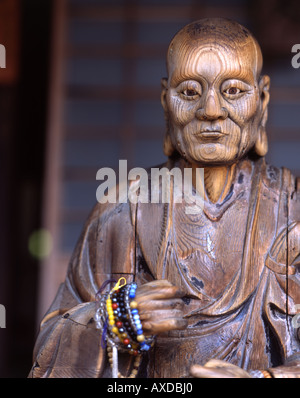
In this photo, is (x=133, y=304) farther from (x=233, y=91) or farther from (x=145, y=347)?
(x=233, y=91)

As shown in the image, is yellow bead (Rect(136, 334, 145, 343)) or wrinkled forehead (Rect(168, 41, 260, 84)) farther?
wrinkled forehead (Rect(168, 41, 260, 84))

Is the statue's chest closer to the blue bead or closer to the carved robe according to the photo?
the carved robe

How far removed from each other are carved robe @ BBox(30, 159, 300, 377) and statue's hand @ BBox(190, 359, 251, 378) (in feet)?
0.53

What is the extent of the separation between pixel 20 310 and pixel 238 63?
3463mm

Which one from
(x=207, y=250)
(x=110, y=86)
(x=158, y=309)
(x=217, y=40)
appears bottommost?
(x=158, y=309)

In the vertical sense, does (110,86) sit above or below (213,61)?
above

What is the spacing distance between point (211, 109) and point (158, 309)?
0.47 m

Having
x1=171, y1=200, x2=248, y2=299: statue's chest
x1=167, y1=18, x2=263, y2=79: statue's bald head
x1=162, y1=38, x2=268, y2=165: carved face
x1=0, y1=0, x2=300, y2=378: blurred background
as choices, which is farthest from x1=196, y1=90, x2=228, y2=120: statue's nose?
x1=0, y1=0, x2=300, y2=378: blurred background

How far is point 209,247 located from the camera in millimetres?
1890

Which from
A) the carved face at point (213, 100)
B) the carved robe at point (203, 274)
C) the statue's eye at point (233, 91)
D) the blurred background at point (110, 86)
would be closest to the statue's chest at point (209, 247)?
the carved robe at point (203, 274)

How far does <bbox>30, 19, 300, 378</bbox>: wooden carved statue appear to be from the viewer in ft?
5.92

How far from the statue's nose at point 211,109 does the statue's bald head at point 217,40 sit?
0.38ft

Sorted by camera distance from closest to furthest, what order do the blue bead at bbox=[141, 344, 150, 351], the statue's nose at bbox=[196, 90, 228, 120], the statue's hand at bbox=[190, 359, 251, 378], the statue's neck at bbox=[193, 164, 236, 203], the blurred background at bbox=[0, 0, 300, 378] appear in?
the statue's hand at bbox=[190, 359, 251, 378]
the blue bead at bbox=[141, 344, 150, 351]
the statue's nose at bbox=[196, 90, 228, 120]
the statue's neck at bbox=[193, 164, 236, 203]
the blurred background at bbox=[0, 0, 300, 378]

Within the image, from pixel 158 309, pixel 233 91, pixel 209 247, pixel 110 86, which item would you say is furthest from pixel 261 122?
pixel 110 86
